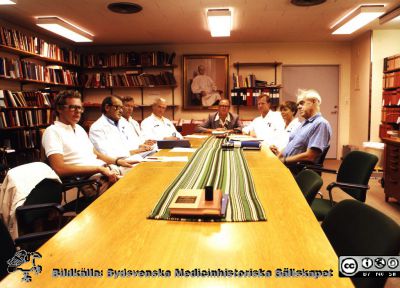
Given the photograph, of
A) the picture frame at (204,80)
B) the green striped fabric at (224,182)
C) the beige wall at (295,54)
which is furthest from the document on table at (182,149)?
the beige wall at (295,54)

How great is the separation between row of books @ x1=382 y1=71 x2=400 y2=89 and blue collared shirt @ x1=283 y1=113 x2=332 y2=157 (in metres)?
3.29

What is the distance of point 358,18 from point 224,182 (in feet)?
15.3

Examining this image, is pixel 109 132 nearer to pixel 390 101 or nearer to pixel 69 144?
pixel 69 144

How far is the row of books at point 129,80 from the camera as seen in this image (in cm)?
742

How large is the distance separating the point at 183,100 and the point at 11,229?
618 cm

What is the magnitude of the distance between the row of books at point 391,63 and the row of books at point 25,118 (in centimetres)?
628

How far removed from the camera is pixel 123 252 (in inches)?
39.2

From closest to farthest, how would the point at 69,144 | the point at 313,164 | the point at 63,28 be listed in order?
the point at 69,144
the point at 313,164
the point at 63,28

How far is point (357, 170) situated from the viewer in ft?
8.05

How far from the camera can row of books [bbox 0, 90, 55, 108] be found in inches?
196

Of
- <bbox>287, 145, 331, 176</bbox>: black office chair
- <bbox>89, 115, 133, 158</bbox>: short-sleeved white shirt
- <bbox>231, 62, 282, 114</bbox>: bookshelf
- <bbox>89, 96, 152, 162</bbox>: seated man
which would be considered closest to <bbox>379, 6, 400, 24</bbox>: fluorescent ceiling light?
<bbox>231, 62, 282, 114</bbox>: bookshelf

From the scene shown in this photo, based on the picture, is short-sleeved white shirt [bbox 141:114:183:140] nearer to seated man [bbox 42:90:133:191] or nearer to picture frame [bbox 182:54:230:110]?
seated man [bbox 42:90:133:191]

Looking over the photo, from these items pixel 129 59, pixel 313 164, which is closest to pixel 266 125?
pixel 313 164

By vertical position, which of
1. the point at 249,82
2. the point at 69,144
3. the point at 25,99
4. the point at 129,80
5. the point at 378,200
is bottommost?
the point at 378,200
